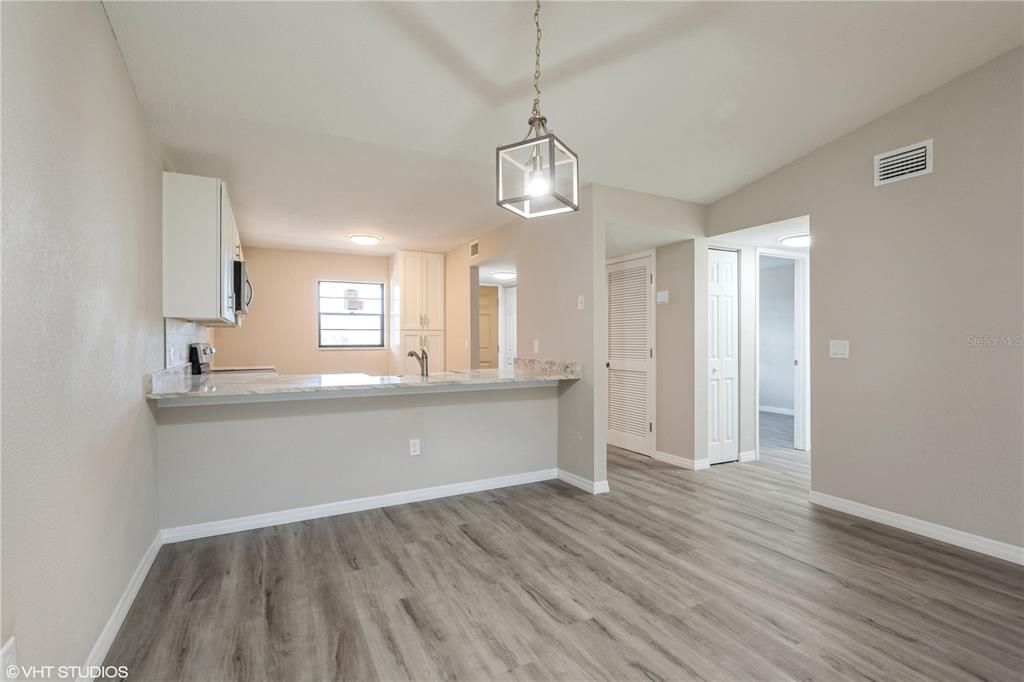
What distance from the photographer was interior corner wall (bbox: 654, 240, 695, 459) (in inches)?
180

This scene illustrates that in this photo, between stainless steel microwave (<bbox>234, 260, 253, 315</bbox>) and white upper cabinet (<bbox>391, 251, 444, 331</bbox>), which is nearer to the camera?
stainless steel microwave (<bbox>234, 260, 253, 315</bbox>)

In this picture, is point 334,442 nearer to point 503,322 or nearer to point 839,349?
point 839,349

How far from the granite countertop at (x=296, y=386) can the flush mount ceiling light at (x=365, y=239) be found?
226cm

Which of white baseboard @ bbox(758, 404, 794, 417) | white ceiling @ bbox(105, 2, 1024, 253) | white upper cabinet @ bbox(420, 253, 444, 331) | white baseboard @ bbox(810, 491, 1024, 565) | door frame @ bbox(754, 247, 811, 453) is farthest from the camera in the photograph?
white baseboard @ bbox(758, 404, 794, 417)

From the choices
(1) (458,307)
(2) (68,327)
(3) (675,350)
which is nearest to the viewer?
(2) (68,327)

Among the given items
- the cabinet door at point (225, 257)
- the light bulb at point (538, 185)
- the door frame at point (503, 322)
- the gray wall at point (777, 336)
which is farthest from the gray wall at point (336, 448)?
the gray wall at point (777, 336)

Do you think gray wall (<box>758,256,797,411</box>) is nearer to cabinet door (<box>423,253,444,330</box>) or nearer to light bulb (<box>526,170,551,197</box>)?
cabinet door (<box>423,253,444,330</box>)

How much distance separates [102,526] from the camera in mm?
1856

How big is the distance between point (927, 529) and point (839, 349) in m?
1.24

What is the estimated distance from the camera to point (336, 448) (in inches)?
132

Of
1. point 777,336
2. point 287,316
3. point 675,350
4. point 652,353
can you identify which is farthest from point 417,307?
point 777,336

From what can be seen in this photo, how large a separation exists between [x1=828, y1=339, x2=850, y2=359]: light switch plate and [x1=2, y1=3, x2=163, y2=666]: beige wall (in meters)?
4.27

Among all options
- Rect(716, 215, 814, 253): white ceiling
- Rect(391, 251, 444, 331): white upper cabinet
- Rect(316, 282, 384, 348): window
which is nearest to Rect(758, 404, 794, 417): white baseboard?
Rect(716, 215, 814, 253): white ceiling

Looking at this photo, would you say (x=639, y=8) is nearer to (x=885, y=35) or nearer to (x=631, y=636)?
(x=885, y=35)
